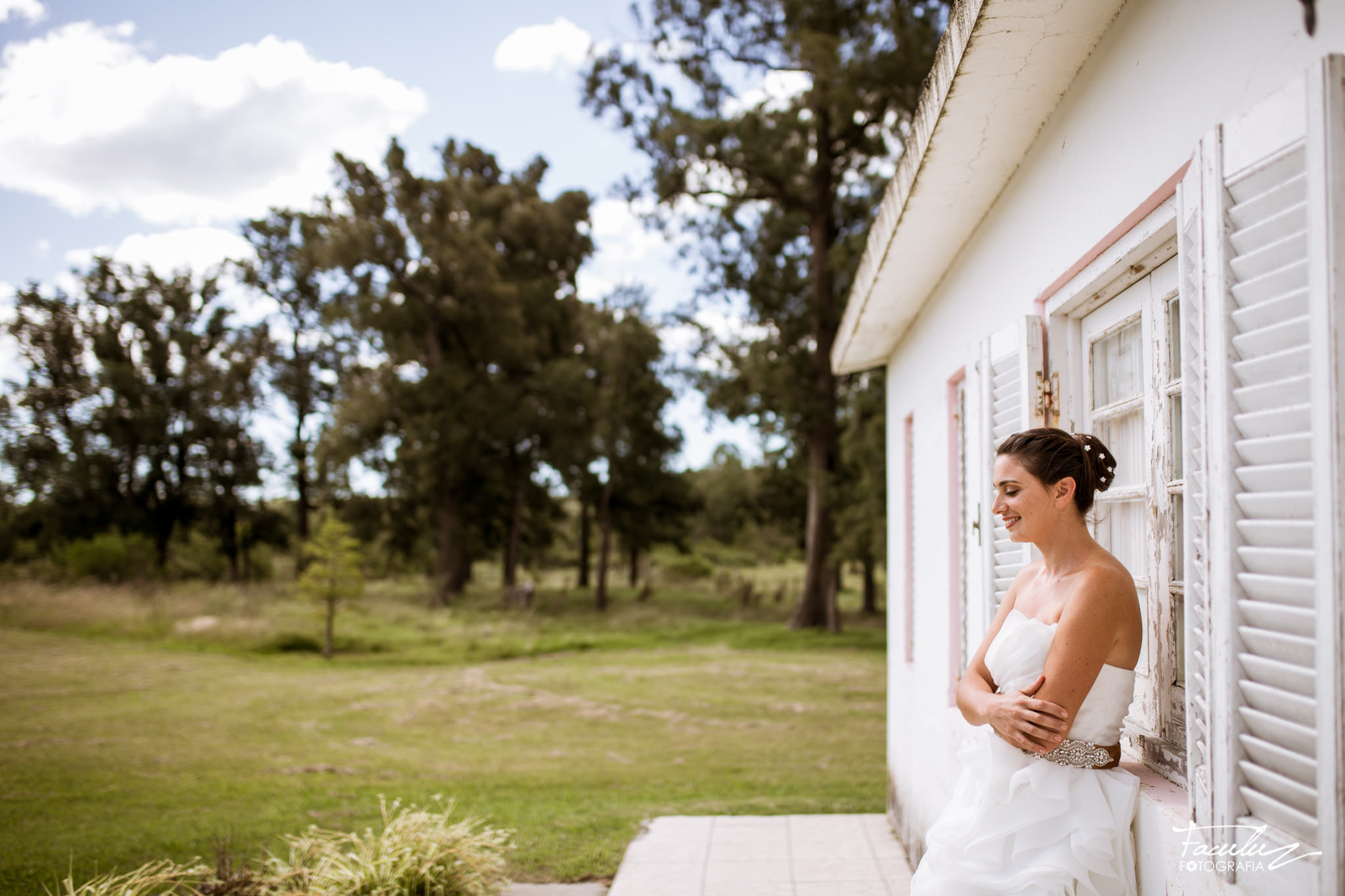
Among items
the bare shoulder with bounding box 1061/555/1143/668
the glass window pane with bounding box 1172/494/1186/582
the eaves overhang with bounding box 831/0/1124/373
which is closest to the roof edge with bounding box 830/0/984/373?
the eaves overhang with bounding box 831/0/1124/373

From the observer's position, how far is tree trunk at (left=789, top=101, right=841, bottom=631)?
18.1m

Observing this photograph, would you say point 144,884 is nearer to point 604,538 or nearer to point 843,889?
point 843,889

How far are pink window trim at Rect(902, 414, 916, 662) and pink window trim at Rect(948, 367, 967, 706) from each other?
89 centimetres

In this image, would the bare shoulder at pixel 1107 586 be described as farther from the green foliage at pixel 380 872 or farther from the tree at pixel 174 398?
the tree at pixel 174 398

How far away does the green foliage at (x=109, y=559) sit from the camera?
899 inches

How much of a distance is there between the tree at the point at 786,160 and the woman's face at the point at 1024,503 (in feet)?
49.7

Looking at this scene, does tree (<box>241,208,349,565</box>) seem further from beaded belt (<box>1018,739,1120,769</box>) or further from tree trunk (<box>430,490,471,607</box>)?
beaded belt (<box>1018,739,1120,769</box>)

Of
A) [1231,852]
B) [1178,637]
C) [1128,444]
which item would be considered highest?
[1128,444]

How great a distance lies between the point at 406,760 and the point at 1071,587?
24.4 ft

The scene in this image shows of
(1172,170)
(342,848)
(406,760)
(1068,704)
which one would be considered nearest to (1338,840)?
(1068,704)

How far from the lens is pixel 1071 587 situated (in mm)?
1945

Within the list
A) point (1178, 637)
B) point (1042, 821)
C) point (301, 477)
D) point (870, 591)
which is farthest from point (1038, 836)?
point (301, 477)

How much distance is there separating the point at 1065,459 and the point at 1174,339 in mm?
454

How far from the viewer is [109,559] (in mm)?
23297
